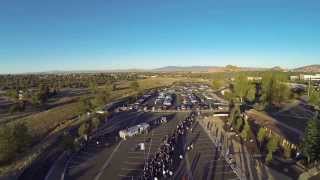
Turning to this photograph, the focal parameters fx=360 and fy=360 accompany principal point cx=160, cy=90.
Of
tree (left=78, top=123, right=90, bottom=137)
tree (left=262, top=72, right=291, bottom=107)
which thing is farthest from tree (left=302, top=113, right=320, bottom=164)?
tree (left=262, top=72, right=291, bottom=107)

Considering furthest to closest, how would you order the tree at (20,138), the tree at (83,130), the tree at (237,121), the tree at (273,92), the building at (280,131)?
the tree at (273,92) < the tree at (237,121) < the tree at (83,130) < the building at (280,131) < the tree at (20,138)

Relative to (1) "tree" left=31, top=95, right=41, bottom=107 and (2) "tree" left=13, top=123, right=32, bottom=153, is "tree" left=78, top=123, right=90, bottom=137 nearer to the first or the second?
(2) "tree" left=13, top=123, right=32, bottom=153

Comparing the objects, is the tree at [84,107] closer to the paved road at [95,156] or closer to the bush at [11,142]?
the paved road at [95,156]

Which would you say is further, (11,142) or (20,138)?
(20,138)

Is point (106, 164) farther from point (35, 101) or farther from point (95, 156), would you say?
point (35, 101)

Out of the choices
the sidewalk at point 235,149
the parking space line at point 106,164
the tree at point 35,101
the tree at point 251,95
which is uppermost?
the tree at point 251,95

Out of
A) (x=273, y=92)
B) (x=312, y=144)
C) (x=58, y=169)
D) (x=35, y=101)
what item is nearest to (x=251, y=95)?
(x=273, y=92)

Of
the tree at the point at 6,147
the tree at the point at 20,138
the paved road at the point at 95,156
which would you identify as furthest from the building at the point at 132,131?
the tree at the point at 6,147

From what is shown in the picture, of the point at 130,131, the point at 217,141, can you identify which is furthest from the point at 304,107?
the point at 130,131

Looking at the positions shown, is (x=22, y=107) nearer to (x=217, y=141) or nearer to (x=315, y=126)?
(x=217, y=141)
